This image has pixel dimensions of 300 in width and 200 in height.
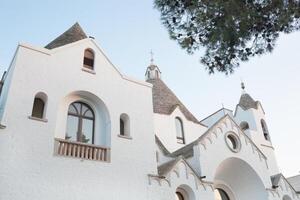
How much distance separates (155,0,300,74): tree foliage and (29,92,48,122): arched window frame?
5474 mm

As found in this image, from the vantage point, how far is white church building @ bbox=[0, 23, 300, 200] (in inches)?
390

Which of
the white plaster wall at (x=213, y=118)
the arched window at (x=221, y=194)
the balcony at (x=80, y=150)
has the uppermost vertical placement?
the white plaster wall at (x=213, y=118)

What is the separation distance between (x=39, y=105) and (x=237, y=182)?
449 inches

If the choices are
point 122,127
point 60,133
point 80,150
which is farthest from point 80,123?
point 122,127

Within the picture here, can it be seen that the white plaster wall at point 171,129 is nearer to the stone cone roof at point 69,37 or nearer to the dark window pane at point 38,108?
the stone cone roof at point 69,37

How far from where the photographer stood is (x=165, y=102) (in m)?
22.2

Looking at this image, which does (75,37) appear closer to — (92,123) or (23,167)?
(92,123)

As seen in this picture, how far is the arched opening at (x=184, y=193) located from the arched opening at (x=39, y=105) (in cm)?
652

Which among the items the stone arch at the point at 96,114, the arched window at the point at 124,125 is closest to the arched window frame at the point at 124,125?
the arched window at the point at 124,125

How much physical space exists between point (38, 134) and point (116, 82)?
4.49 metres

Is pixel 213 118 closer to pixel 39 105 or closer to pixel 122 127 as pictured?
pixel 122 127

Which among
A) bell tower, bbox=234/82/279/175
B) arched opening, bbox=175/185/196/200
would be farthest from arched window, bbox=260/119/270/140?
arched opening, bbox=175/185/196/200

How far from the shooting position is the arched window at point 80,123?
1182cm

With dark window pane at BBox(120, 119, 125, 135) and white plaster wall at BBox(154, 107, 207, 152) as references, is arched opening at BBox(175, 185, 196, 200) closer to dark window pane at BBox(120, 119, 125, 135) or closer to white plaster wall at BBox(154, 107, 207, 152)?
dark window pane at BBox(120, 119, 125, 135)
